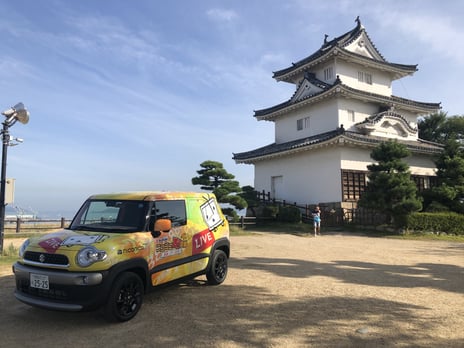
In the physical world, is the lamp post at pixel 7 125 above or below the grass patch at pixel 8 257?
above

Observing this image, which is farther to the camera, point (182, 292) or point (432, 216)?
point (432, 216)

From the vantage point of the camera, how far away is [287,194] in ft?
90.4

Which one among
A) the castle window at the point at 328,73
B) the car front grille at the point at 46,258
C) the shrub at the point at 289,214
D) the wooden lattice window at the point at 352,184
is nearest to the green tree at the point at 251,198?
the shrub at the point at 289,214

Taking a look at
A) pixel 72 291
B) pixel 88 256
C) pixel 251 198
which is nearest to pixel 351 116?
pixel 251 198

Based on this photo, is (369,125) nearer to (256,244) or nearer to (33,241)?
(256,244)

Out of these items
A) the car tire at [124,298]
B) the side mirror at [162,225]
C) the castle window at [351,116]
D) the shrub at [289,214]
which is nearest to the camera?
the car tire at [124,298]

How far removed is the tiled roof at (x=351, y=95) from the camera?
24.2m

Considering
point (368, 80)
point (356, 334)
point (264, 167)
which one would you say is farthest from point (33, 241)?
point (368, 80)

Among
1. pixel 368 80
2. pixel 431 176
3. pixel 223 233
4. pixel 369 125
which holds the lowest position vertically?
pixel 223 233

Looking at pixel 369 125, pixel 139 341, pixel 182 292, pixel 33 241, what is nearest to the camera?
pixel 139 341

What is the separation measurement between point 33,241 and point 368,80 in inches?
1100

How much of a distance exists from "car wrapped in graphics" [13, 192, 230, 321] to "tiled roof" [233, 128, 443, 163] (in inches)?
675

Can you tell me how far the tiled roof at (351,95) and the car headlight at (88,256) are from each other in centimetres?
2195

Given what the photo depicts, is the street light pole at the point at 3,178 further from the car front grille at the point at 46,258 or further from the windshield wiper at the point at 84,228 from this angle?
the car front grille at the point at 46,258
